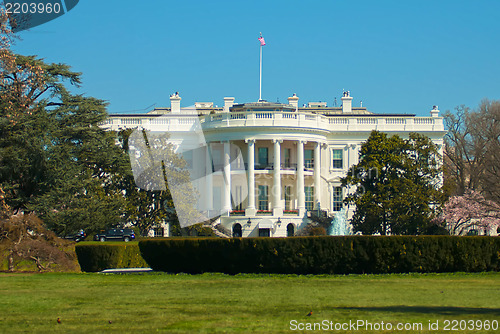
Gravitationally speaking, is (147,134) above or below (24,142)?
above

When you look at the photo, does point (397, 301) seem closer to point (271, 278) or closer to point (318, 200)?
point (271, 278)

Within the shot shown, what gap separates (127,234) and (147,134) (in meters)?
8.69

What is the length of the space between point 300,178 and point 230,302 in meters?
46.4

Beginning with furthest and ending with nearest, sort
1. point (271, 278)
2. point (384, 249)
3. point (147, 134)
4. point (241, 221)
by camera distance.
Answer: point (241, 221) < point (147, 134) < point (384, 249) < point (271, 278)

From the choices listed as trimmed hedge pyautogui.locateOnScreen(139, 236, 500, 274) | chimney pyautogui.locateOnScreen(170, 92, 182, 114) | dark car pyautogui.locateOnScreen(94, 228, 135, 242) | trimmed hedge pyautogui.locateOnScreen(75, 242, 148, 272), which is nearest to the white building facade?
chimney pyautogui.locateOnScreen(170, 92, 182, 114)

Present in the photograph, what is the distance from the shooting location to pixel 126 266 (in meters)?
30.5

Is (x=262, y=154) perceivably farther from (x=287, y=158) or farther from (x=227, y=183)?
(x=227, y=183)

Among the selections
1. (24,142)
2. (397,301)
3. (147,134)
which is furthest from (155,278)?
(147,134)

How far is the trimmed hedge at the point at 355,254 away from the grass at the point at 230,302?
1485mm

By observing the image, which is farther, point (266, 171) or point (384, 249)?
point (266, 171)

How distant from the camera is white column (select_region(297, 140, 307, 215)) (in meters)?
60.6

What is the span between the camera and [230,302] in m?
15.0

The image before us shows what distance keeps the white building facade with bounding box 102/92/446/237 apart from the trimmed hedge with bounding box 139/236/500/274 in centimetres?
3253

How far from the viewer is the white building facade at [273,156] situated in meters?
60.2
